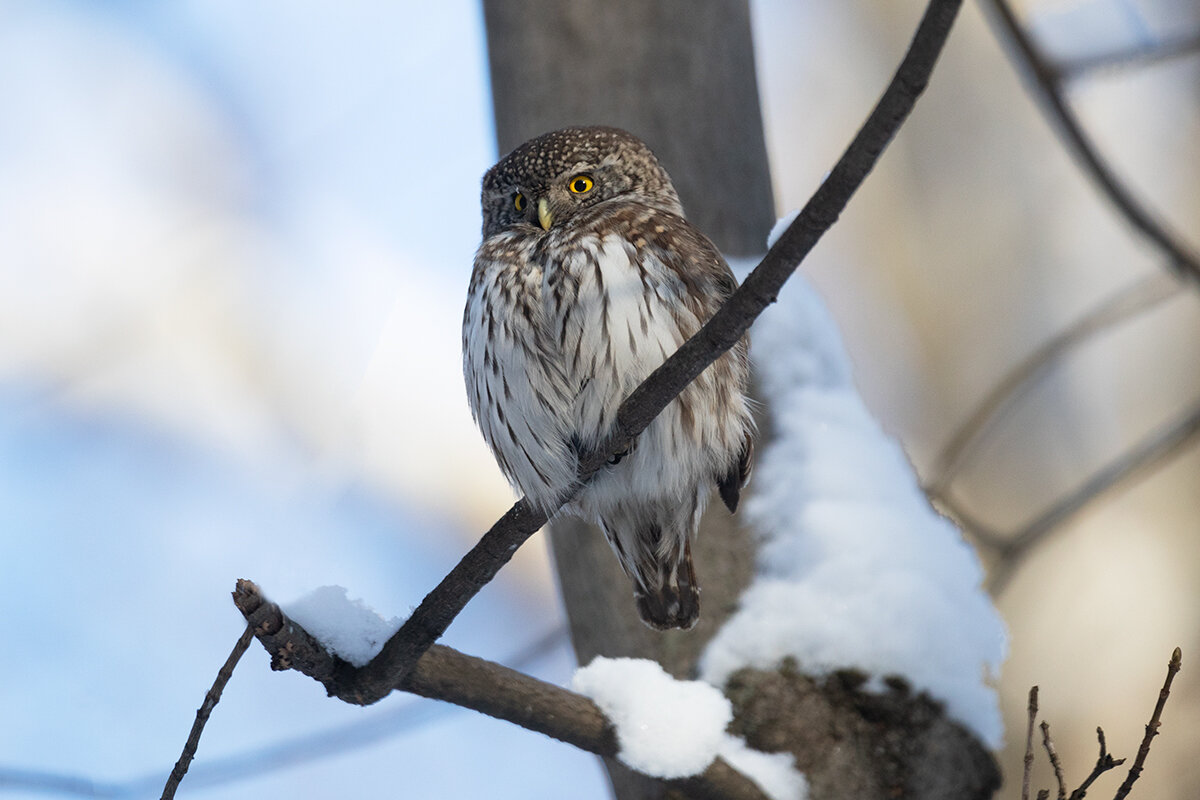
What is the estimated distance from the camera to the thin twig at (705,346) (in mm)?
1479

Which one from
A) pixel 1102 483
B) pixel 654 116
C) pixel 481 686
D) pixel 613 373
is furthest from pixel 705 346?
pixel 1102 483

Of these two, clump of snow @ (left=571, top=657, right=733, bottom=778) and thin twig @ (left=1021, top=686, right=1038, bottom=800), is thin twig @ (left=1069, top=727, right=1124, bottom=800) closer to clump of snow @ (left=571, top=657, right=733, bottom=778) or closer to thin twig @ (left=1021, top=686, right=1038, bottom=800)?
thin twig @ (left=1021, top=686, right=1038, bottom=800)

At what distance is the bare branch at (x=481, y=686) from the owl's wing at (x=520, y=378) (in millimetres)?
496

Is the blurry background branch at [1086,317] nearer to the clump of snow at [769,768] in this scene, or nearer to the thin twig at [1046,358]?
the thin twig at [1046,358]

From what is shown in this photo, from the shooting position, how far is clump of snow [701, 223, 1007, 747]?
9.30 ft

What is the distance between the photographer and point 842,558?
116 inches

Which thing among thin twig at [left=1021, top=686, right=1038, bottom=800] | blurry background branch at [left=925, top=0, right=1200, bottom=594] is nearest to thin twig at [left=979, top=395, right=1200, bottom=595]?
blurry background branch at [left=925, top=0, right=1200, bottom=594]

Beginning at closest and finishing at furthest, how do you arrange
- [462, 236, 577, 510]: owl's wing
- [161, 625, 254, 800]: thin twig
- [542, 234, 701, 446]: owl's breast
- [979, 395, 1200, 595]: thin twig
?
[161, 625, 254, 800]: thin twig
[542, 234, 701, 446]: owl's breast
[462, 236, 577, 510]: owl's wing
[979, 395, 1200, 595]: thin twig

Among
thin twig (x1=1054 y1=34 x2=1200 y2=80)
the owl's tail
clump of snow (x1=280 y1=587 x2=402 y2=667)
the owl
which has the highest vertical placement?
thin twig (x1=1054 y1=34 x2=1200 y2=80)

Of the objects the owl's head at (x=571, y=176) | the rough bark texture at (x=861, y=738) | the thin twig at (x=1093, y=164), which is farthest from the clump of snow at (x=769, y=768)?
the thin twig at (x=1093, y=164)

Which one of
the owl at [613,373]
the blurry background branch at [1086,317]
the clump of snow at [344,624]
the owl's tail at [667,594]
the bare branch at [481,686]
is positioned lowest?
the bare branch at [481,686]

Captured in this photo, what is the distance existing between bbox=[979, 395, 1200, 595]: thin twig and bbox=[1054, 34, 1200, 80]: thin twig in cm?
122

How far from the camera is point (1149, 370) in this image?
11.0 m

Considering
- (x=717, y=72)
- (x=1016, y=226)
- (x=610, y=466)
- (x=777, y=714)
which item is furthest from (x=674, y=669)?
(x=1016, y=226)
